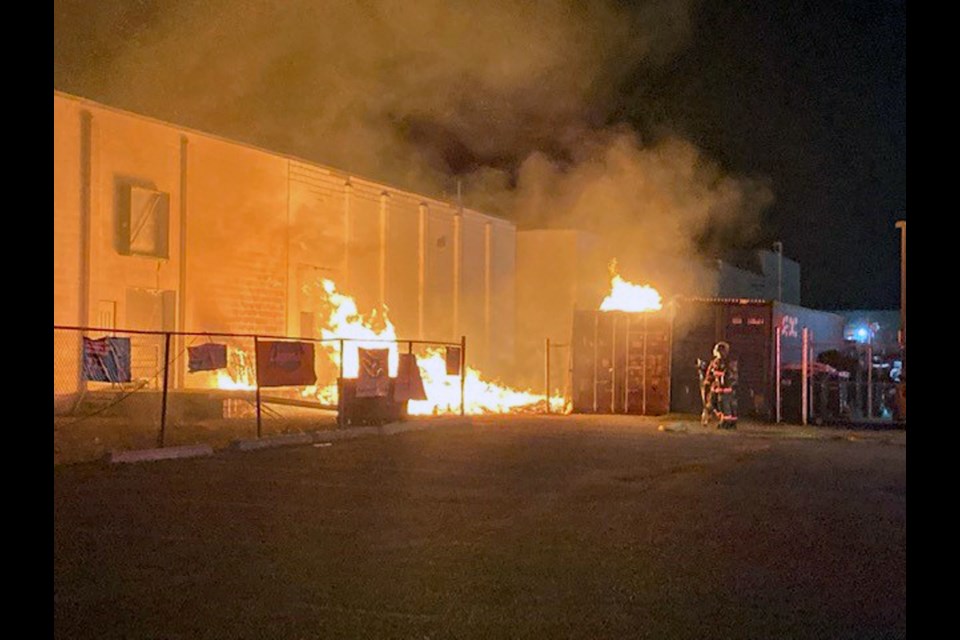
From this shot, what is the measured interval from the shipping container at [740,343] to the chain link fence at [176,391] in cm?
543

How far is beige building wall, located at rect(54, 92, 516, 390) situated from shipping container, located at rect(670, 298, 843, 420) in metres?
8.48

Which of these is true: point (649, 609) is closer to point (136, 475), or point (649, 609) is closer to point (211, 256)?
point (136, 475)

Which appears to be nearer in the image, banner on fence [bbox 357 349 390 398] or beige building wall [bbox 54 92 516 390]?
banner on fence [bbox 357 349 390 398]

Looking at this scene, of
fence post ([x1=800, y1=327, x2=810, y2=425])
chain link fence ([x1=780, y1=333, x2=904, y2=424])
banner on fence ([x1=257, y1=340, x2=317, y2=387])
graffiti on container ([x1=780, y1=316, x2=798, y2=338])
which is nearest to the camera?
banner on fence ([x1=257, y1=340, x2=317, y2=387])

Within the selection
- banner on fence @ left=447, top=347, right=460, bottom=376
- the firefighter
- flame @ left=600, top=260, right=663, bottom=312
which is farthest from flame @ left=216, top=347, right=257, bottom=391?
the firefighter

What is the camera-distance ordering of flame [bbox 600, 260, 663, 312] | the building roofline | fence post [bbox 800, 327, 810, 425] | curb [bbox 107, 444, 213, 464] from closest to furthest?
curb [bbox 107, 444, 213, 464], the building roofline, fence post [bbox 800, 327, 810, 425], flame [bbox 600, 260, 663, 312]

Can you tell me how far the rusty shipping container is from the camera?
22953 mm

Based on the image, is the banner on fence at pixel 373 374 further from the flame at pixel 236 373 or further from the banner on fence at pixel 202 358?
the flame at pixel 236 373

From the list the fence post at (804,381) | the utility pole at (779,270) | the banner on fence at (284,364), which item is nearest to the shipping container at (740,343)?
the fence post at (804,381)

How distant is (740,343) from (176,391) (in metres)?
11.8

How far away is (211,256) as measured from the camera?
69.6 ft

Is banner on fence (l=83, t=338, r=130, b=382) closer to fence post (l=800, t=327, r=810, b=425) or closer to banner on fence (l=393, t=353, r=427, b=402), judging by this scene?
banner on fence (l=393, t=353, r=427, b=402)

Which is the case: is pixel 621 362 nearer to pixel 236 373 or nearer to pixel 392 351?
pixel 392 351
